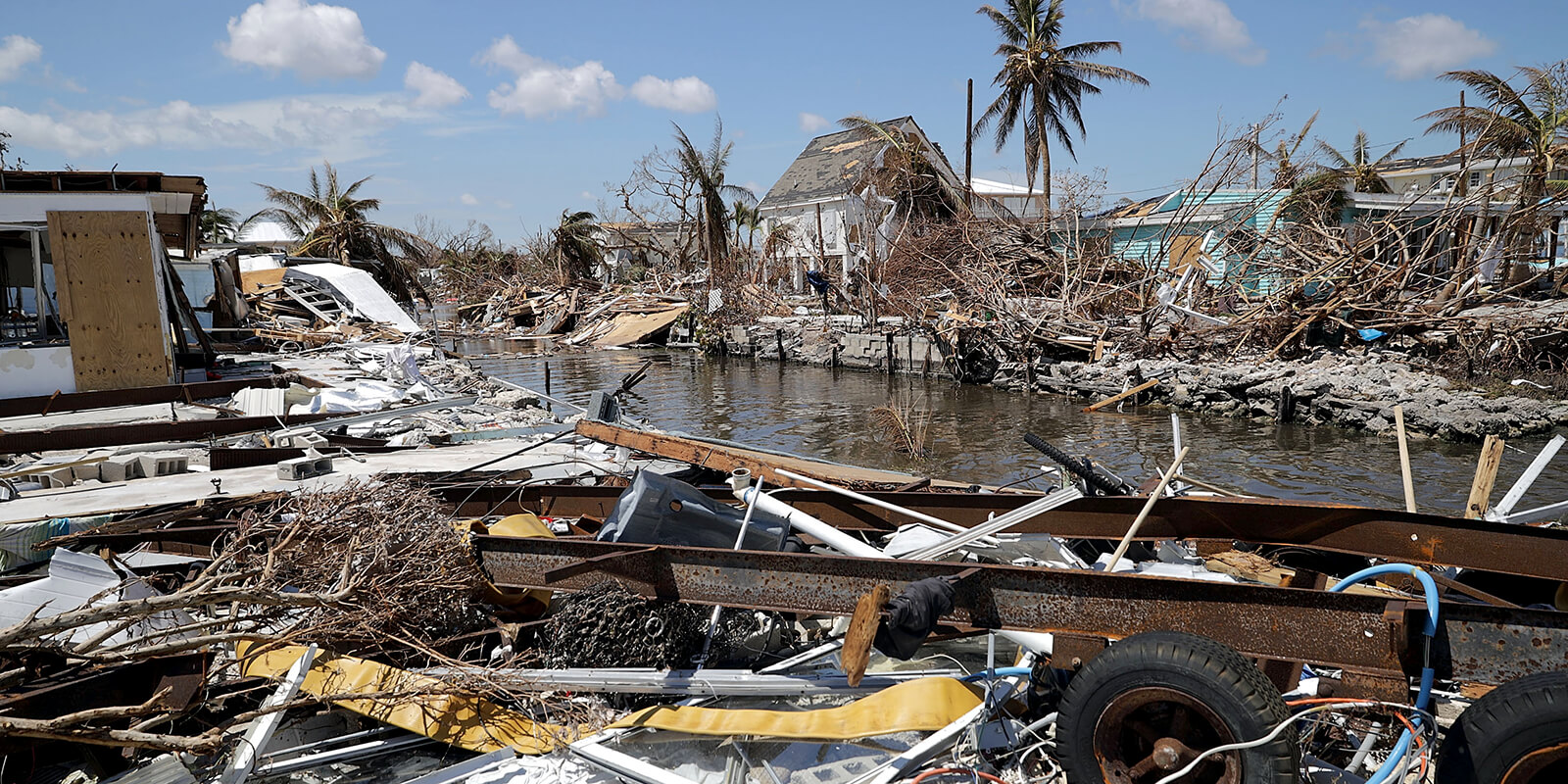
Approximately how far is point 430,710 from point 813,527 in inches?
75.8

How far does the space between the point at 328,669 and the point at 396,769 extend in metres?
0.54

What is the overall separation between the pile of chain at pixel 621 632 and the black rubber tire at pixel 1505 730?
104 inches

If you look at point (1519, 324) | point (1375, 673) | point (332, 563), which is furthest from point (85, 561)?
point (1519, 324)

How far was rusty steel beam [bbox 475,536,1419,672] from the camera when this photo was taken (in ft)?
9.77

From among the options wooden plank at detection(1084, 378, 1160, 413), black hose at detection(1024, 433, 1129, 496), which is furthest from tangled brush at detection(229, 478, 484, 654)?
wooden plank at detection(1084, 378, 1160, 413)

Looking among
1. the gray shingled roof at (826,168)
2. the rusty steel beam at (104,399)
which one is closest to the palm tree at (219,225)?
the gray shingled roof at (826,168)

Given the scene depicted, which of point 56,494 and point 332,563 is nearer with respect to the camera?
point 332,563

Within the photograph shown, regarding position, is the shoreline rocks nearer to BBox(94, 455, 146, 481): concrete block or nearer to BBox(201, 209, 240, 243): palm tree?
BBox(94, 455, 146, 481): concrete block

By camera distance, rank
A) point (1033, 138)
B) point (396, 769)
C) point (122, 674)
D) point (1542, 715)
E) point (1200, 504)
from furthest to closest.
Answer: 1. point (1033, 138)
2. point (1200, 504)
3. point (396, 769)
4. point (122, 674)
5. point (1542, 715)

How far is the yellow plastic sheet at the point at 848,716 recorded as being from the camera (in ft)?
10.7

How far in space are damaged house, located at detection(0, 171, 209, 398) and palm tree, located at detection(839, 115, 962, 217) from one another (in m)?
24.0

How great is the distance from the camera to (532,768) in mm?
3340

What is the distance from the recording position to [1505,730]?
251 centimetres

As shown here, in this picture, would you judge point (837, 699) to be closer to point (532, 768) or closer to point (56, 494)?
point (532, 768)
